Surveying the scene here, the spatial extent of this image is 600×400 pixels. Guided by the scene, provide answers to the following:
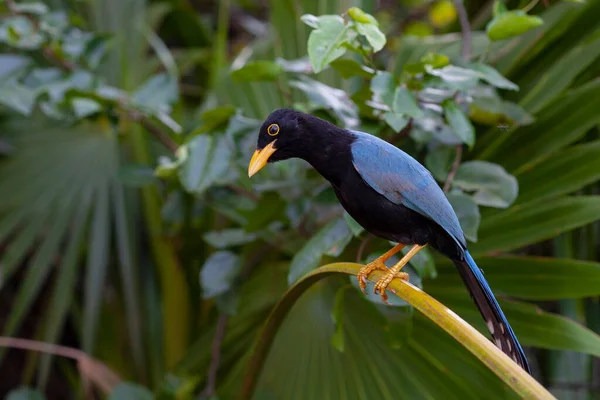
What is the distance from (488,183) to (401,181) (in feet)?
0.88

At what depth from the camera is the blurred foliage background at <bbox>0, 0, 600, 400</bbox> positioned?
59.6 inches

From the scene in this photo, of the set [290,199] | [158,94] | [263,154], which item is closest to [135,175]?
[158,94]

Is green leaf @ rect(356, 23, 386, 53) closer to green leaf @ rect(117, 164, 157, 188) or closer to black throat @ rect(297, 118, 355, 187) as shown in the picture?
black throat @ rect(297, 118, 355, 187)

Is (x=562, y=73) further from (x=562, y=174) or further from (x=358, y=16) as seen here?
(x=358, y=16)

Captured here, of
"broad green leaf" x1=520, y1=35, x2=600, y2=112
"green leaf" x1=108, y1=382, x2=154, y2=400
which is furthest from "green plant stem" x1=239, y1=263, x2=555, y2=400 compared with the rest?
"green leaf" x1=108, y1=382, x2=154, y2=400

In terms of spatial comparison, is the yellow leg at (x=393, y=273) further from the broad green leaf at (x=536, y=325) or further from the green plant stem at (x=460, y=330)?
the broad green leaf at (x=536, y=325)

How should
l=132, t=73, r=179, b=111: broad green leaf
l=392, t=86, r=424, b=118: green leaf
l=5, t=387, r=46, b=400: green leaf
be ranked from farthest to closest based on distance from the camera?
l=5, t=387, r=46, b=400: green leaf
l=132, t=73, r=179, b=111: broad green leaf
l=392, t=86, r=424, b=118: green leaf

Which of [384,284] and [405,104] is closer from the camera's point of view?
[384,284]

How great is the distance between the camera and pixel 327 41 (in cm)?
130

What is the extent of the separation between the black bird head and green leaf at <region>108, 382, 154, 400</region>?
0.96m

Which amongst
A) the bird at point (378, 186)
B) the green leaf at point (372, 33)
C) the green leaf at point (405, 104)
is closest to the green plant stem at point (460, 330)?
the bird at point (378, 186)

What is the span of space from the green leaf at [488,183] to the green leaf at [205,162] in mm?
593

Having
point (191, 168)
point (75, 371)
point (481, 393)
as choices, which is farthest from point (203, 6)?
point (481, 393)

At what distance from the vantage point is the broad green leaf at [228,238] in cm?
193
